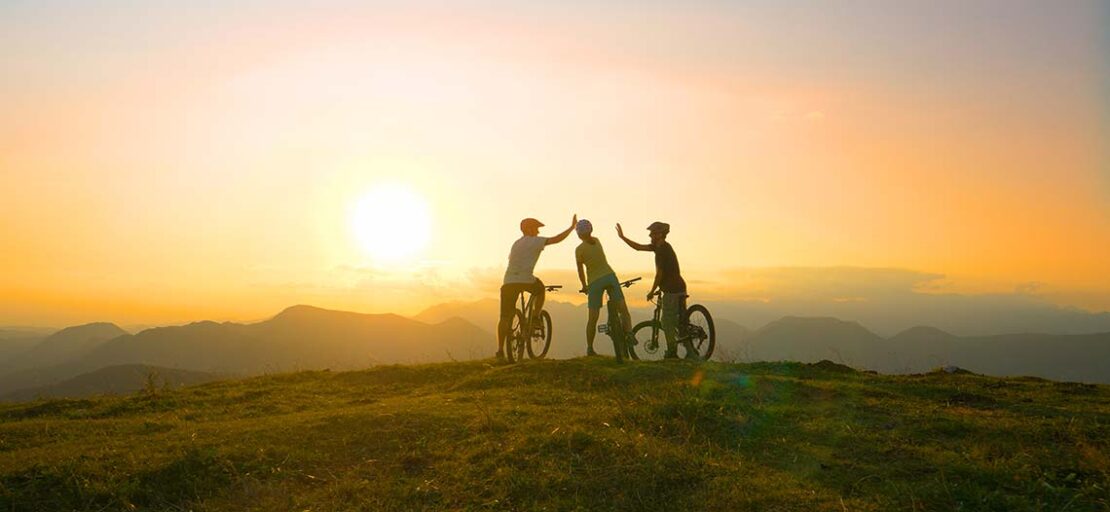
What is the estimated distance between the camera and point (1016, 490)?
6805 mm

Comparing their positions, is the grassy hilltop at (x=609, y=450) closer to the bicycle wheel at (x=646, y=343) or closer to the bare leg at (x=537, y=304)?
the bicycle wheel at (x=646, y=343)

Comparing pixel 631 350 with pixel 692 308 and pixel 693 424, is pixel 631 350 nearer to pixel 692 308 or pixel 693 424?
pixel 692 308

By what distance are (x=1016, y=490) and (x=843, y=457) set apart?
67.8 inches

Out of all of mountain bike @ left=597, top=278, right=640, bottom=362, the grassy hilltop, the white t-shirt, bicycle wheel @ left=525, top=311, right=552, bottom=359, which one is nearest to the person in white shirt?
the white t-shirt

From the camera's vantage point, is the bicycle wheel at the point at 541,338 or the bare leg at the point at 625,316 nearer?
the bare leg at the point at 625,316

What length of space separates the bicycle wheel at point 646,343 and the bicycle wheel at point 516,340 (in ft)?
8.39

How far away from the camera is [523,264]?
51.9 feet

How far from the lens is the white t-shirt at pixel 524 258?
15.7 metres

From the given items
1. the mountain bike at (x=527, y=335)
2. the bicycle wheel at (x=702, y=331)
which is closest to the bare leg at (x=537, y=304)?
the mountain bike at (x=527, y=335)

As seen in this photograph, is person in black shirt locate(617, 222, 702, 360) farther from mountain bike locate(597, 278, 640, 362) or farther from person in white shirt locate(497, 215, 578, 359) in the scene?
person in white shirt locate(497, 215, 578, 359)

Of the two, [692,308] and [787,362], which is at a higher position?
[692,308]

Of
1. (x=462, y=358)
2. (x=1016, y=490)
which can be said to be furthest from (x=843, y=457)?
(x=462, y=358)

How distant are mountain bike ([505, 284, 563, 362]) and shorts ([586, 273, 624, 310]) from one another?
1.32m

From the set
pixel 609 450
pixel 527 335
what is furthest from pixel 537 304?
pixel 609 450
